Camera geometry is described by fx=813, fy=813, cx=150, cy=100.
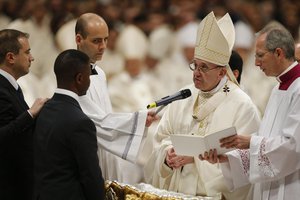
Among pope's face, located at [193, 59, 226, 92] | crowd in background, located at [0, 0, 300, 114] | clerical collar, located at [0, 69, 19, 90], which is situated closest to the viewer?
clerical collar, located at [0, 69, 19, 90]

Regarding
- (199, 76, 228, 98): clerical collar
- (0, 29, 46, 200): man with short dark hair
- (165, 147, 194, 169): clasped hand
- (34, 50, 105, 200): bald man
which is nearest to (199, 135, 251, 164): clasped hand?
(165, 147, 194, 169): clasped hand

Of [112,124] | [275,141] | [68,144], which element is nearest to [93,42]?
[112,124]

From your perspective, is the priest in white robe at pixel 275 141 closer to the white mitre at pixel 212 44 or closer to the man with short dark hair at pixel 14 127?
the white mitre at pixel 212 44

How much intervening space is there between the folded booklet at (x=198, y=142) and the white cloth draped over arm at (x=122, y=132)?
32 cm

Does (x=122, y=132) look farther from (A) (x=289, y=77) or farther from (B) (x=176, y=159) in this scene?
(A) (x=289, y=77)

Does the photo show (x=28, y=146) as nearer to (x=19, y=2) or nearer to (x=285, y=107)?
(x=285, y=107)

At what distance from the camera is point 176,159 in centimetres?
500

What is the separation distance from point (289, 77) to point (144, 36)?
18.0 ft

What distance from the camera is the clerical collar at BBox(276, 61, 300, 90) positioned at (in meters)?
→ 4.68

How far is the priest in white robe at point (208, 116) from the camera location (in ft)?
16.4

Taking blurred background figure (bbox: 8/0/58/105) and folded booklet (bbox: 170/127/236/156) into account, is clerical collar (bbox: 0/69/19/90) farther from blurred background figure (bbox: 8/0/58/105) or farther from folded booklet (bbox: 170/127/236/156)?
blurred background figure (bbox: 8/0/58/105)

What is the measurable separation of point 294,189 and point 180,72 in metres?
5.09

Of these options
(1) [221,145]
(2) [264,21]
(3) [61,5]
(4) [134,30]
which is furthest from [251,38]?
(1) [221,145]

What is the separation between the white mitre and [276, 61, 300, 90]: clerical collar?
45 centimetres
